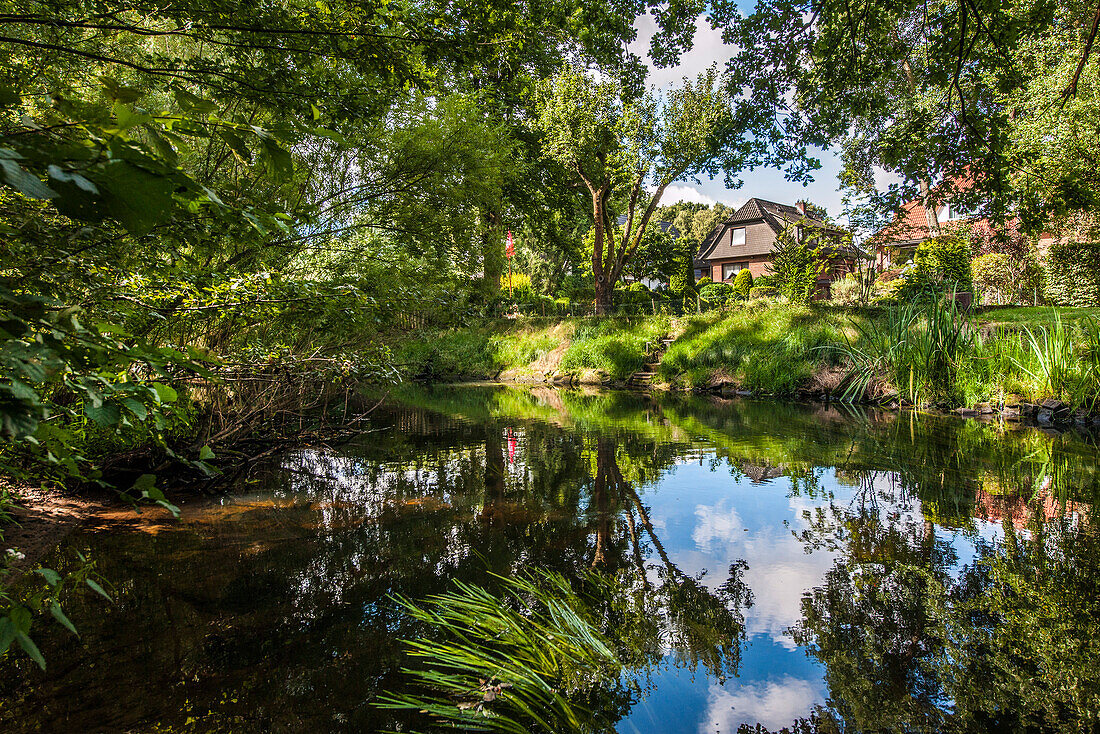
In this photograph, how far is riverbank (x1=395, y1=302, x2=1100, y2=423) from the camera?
851cm

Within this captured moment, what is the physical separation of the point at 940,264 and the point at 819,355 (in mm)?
5614

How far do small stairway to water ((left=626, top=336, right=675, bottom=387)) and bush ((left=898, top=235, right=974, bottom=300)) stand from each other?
21.3 ft

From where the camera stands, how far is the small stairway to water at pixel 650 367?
16469 millimetres

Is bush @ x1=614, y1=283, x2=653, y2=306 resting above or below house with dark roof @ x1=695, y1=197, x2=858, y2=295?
below

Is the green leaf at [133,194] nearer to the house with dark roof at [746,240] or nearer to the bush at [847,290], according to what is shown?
the bush at [847,290]

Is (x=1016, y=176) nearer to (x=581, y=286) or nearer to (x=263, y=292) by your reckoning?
(x=263, y=292)

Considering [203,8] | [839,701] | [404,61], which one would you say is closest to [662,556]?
[839,701]

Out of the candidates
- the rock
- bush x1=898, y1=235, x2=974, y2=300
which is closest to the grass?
bush x1=898, y1=235, x2=974, y2=300

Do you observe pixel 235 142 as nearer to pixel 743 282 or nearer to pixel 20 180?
pixel 20 180

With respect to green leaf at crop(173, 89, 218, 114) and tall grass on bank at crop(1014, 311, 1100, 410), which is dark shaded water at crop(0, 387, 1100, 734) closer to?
green leaf at crop(173, 89, 218, 114)

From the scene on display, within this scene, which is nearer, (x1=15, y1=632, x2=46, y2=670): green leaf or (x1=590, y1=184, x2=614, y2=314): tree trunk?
(x1=15, y1=632, x2=46, y2=670): green leaf

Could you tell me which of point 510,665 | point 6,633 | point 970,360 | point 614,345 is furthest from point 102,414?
point 614,345

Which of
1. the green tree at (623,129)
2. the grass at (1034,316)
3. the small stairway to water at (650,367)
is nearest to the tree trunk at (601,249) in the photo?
the green tree at (623,129)

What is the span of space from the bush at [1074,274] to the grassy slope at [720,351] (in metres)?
2.87
